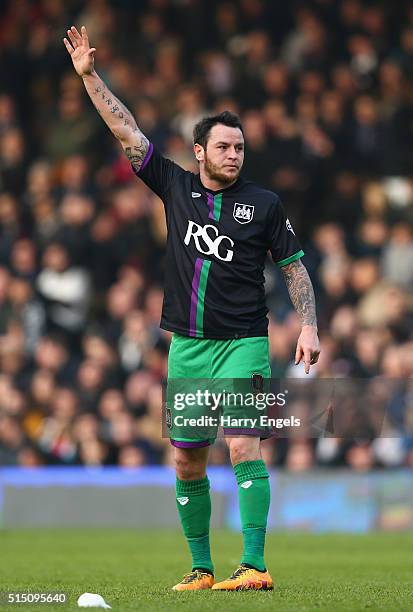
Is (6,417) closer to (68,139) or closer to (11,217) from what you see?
(11,217)

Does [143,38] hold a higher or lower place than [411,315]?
higher

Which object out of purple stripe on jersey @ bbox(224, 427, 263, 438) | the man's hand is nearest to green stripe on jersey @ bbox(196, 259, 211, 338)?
purple stripe on jersey @ bbox(224, 427, 263, 438)

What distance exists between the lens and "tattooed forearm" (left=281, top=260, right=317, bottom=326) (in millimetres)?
7211

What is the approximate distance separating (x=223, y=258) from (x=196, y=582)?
62.7 inches

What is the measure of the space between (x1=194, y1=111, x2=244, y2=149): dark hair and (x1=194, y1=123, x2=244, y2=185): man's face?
2 centimetres

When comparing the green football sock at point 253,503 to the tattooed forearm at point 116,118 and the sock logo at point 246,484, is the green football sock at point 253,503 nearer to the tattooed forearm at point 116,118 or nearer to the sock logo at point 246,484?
the sock logo at point 246,484

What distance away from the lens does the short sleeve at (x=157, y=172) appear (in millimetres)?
7391

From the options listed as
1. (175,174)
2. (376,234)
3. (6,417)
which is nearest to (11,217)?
(6,417)

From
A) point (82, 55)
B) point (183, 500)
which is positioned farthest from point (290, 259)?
point (82, 55)

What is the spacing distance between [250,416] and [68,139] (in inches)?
426

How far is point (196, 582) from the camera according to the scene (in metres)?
7.12

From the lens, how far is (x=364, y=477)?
1329 centimetres

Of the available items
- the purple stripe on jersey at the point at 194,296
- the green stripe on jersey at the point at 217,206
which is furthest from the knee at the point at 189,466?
the green stripe on jersey at the point at 217,206

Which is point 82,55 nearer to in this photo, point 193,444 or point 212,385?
point 212,385
